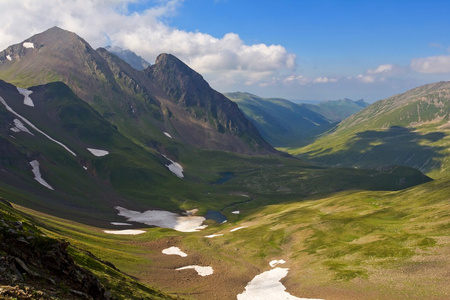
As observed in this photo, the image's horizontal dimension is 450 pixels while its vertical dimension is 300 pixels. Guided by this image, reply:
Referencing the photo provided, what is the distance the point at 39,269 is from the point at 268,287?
55.3 meters

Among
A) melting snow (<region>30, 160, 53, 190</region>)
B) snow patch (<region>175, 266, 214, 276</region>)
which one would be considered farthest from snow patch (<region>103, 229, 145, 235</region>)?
melting snow (<region>30, 160, 53, 190</region>)

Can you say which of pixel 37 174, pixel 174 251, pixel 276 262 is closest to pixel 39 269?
pixel 276 262

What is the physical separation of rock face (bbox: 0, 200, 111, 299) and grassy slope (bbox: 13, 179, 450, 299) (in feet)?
127

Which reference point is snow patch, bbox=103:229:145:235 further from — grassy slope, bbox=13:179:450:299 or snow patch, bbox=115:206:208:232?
snow patch, bbox=115:206:208:232

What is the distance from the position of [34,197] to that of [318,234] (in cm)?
11528

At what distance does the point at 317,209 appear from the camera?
153500mm

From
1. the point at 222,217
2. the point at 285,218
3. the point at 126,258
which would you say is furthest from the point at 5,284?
the point at 222,217

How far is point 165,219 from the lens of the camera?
181125 millimetres

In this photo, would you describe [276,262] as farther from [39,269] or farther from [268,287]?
[39,269]

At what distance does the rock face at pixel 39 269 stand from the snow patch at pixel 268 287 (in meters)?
42.6

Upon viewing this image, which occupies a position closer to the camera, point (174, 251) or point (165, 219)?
point (174, 251)

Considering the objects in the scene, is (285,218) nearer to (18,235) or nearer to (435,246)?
(435,246)

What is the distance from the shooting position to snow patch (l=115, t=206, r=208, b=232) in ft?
556

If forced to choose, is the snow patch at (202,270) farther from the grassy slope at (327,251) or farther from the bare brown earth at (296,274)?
the grassy slope at (327,251)
